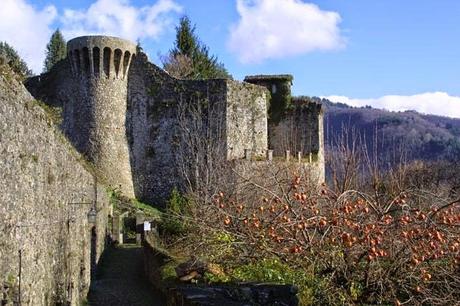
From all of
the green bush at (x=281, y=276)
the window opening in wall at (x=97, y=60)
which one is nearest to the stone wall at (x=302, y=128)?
the window opening in wall at (x=97, y=60)

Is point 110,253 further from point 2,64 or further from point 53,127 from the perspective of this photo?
point 2,64

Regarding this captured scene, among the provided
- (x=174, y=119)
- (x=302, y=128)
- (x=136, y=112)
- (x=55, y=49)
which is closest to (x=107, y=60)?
(x=136, y=112)

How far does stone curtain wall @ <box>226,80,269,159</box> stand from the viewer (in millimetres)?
33656

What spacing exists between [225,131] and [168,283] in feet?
62.5

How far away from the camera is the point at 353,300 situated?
9531 millimetres

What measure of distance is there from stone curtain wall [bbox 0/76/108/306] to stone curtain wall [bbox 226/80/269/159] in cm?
1877

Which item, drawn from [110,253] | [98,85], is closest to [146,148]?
[98,85]

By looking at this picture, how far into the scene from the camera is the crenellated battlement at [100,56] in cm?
3372

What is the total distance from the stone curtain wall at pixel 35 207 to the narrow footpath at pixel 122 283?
2332 millimetres

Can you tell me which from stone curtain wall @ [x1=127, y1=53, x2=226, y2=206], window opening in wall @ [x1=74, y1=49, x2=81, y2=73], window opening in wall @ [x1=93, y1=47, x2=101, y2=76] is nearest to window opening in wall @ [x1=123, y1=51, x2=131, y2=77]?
stone curtain wall @ [x1=127, y1=53, x2=226, y2=206]

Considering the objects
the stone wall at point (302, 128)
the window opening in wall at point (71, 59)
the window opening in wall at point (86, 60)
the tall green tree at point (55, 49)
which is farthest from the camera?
the tall green tree at point (55, 49)

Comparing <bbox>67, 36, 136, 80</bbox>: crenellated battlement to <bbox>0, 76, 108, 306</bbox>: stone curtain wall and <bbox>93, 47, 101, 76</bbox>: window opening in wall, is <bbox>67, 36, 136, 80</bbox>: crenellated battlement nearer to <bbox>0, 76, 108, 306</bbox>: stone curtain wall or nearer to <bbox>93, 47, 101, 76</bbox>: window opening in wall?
<bbox>93, 47, 101, 76</bbox>: window opening in wall

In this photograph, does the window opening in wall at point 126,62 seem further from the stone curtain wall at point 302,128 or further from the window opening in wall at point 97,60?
the stone curtain wall at point 302,128

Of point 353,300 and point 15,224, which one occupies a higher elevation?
point 15,224
